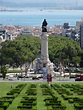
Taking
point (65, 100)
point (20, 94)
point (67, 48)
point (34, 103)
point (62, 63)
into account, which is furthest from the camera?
point (67, 48)

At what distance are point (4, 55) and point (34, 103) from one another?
76.6 metres

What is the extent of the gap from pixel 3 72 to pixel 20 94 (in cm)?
3872

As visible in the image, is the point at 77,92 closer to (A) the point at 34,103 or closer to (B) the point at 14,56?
(A) the point at 34,103

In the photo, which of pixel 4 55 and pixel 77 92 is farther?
pixel 4 55

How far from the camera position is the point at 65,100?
159 feet

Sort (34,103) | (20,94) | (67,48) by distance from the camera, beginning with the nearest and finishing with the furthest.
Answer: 1. (34,103)
2. (20,94)
3. (67,48)

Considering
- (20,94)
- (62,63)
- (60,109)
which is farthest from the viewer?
(62,63)

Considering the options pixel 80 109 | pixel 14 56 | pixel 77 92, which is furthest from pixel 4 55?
pixel 80 109

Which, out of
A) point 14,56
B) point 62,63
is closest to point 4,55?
point 14,56

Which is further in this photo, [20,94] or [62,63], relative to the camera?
[62,63]

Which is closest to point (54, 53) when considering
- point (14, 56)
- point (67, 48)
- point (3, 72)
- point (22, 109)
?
point (67, 48)

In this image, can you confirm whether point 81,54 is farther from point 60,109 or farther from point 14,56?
point 60,109

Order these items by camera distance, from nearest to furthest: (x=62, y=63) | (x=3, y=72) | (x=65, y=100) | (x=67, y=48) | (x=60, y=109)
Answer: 1. (x=60, y=109)
2. (x=65, y=100)
3. (x=3, y=72)
4. (x=62, y=63)
5. (x=67, y=48)

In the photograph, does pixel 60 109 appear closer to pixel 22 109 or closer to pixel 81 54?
pixel 22 109
